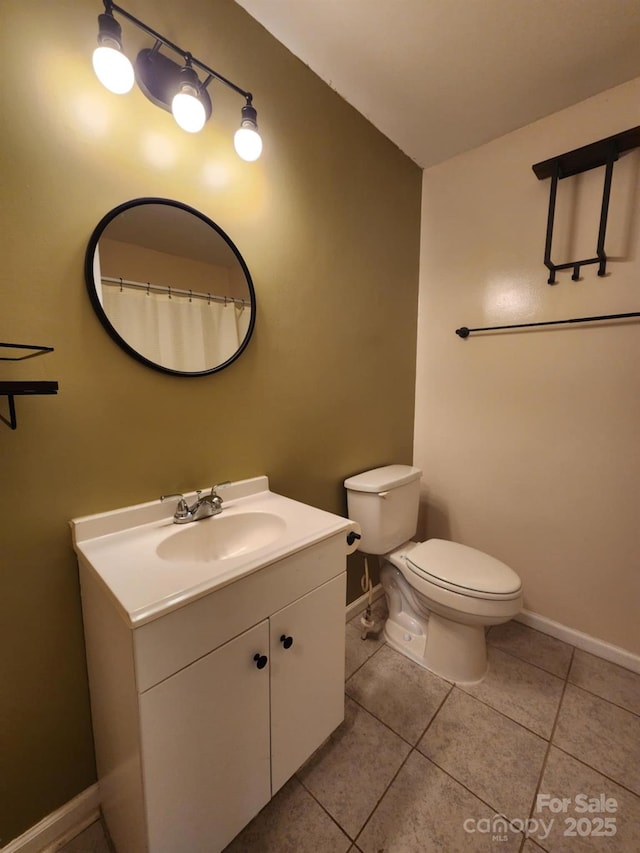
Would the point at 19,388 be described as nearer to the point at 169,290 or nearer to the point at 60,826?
the point at 169,290

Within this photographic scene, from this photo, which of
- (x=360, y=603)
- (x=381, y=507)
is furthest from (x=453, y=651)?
(x=381, y=507)

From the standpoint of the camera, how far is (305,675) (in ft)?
3.13

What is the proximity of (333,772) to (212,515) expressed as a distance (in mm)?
902

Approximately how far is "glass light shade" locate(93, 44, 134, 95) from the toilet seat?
1757 millimetres

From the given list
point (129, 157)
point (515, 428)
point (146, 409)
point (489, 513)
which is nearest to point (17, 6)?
point (129, 157)

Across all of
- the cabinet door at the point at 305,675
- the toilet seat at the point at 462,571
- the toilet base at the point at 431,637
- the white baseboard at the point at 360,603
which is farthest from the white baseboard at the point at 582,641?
the cabinet door at the point at 305,675

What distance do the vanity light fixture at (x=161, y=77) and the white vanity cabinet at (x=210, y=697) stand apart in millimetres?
1139

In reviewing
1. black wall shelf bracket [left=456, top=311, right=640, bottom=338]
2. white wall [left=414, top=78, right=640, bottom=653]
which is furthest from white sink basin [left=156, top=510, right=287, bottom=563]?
black wall shelf bracket [left=456, top=311, right=640, bottom=338]

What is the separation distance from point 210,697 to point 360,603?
3.97ft

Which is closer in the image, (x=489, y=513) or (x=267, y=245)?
(x=267, y=245)

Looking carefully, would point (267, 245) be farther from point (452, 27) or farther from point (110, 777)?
point (110, 777)

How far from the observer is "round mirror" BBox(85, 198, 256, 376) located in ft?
2.98

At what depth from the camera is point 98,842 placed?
913mm

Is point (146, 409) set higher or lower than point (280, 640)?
higher
